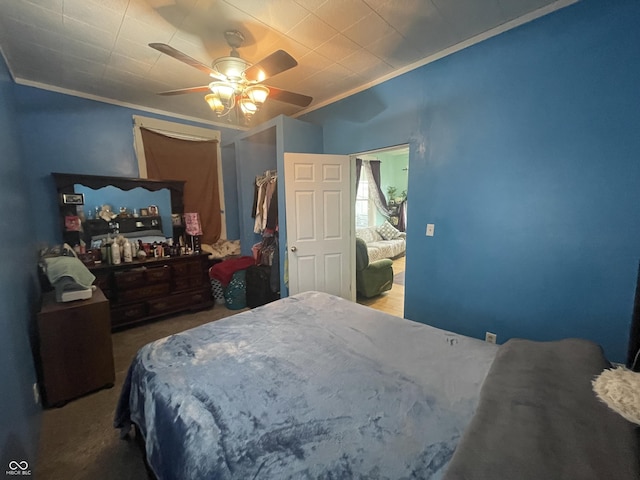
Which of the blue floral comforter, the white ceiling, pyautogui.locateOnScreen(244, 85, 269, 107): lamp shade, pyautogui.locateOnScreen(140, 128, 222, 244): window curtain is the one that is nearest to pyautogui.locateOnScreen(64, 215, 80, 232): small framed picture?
pyautogui.locateOnScreen(140, 128, 222, 244): window curtain

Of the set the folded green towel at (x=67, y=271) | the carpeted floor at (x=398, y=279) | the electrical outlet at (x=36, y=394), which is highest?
the folded green towel at (x=67, y=271)

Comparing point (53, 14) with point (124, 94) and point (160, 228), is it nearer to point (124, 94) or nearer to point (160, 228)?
point (124, 94)

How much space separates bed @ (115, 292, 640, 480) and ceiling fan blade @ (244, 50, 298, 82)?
5.39 feet

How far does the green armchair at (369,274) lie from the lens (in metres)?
3.65

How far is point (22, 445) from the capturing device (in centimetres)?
125

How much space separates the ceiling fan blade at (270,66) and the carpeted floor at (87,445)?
7.96ft

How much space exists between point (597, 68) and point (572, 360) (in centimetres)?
183

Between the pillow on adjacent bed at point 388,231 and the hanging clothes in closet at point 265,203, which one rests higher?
the hanging clothes in closet at point 265,203

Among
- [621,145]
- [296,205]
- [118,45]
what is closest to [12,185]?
[118,45]

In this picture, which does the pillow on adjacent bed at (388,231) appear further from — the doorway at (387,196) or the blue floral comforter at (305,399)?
the blue floral comforter at (305,399)

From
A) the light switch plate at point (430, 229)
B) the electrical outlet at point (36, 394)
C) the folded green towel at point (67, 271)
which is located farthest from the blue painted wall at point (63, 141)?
the light switch plate at point (430, 229)

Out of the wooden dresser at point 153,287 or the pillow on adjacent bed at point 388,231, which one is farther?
the pillow on adjacent bed at point 388,231

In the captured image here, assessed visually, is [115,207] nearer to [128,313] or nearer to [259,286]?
[128,313]

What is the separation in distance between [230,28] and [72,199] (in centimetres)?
245
